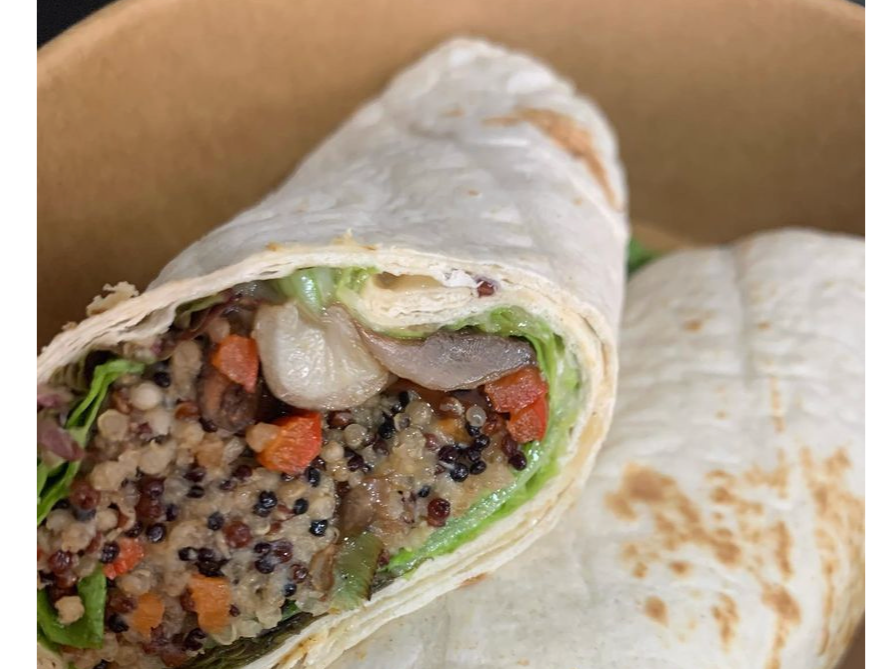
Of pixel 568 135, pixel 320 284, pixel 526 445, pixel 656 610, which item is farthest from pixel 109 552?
pixel 568 135

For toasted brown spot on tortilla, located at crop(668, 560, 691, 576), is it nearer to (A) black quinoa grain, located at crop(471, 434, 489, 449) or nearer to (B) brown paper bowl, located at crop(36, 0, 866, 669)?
(A) black quinoa grain, located at crop(471, 434, 489, 449)

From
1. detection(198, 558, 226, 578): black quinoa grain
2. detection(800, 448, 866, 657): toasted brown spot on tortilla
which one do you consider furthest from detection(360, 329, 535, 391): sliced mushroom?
detection(800, 448, 866, 657): toasted brown spot on tortilla

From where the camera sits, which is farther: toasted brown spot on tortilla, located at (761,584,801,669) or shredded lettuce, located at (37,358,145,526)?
toasted brown spot on tortilla, located at (761,584,801,669)

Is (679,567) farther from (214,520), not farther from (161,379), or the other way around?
(161,379)

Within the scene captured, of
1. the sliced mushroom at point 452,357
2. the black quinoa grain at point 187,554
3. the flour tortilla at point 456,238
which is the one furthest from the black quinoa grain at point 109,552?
the sliced mushroom at point 452,357

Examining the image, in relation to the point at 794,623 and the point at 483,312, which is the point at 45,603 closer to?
the point at 483,312
